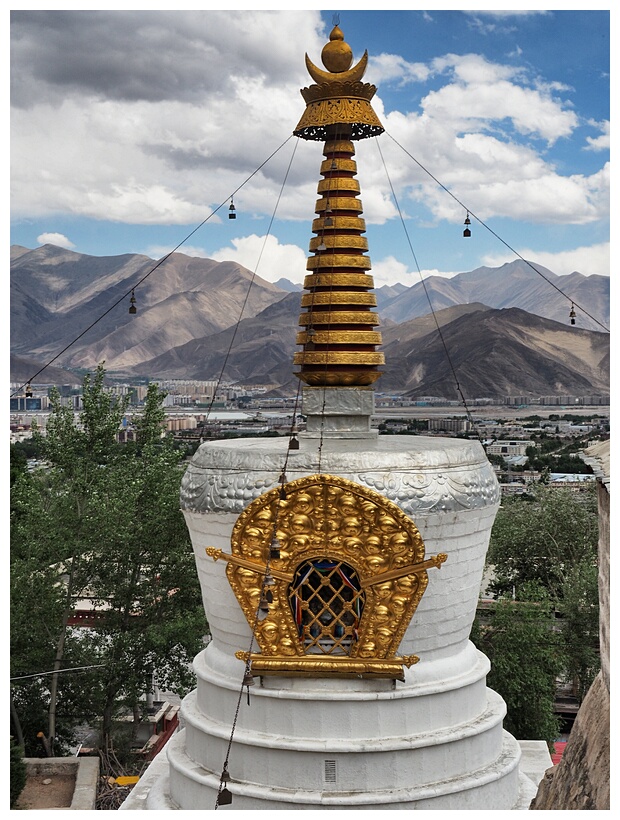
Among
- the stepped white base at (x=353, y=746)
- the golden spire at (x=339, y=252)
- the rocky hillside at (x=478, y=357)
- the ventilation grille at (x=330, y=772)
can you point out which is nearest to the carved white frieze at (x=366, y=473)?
the golden spire at (x=339, y=252)

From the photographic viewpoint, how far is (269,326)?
4253cm

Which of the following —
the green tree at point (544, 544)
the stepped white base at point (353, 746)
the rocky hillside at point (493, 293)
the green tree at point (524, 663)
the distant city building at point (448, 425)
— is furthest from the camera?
the rocky hillside at point (493, 293)

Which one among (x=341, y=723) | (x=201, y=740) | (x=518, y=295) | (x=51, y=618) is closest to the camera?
(x=341, y=723)

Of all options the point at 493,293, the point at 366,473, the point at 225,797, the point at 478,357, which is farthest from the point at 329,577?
the point at 493,293

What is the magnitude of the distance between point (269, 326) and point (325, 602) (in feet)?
116

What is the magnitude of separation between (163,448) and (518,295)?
34.5 m

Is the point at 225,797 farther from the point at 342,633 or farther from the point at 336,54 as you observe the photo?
the point at 336,54

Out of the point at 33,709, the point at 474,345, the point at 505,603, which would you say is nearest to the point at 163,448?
the point at 33,709

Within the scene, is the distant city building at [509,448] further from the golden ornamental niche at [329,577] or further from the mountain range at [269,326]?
the golden ornamental niche at [329,577]

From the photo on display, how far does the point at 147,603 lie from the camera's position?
1472cm

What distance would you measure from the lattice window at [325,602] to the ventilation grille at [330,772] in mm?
857

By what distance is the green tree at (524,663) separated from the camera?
535 inches

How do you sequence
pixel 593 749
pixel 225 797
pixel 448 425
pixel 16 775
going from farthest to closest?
pixel 448 425 < pixel 16 775 < pixel 225 797 < pixel 593 749

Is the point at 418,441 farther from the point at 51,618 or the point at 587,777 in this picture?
the point at 51,618
